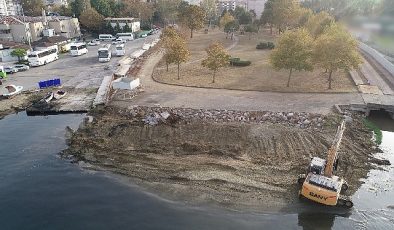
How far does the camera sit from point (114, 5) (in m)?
95.1

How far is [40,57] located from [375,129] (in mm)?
46665

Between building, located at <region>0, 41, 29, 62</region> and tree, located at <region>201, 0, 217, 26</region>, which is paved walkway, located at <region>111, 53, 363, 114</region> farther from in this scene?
tree, located at <region>201, 0, 217, 26</region>

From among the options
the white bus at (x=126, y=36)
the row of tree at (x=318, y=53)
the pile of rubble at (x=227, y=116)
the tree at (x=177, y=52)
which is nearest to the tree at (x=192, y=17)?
the white bus at (x=126, y=36)

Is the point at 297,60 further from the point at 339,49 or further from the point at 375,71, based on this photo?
the point at 375,71

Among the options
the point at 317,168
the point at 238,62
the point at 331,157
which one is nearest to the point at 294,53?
the point at 238,62

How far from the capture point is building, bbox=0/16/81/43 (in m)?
66.3

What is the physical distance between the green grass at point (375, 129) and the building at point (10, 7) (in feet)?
323

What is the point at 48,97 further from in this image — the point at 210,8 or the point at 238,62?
the point at 210,8

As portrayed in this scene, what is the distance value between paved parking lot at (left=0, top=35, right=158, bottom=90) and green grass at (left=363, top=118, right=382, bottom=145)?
29.2m

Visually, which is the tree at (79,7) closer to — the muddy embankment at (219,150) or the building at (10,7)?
the building at (10,7)

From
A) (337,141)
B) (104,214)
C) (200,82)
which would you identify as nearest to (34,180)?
(104,214)

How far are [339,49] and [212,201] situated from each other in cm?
2448

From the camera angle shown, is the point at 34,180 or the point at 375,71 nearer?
the point at 34,180

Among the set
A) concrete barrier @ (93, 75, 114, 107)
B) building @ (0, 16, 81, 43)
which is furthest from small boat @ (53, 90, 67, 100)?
building @ (0, 16, 81, 43)
